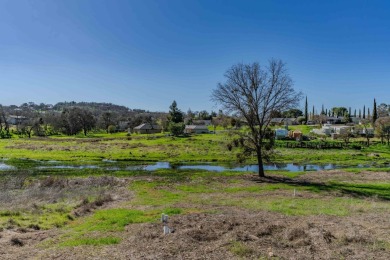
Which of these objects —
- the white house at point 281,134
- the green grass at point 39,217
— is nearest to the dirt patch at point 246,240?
the green grass at point 39,217

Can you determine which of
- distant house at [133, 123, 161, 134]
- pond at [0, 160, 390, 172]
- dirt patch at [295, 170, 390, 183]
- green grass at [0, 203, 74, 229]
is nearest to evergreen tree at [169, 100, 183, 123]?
distant house at [133, 123, 161, 134]

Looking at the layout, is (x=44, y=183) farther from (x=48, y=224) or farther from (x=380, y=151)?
(x=380, y=151)

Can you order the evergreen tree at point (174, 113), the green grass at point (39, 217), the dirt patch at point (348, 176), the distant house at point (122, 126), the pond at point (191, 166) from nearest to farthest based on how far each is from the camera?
the green grass at point (39, 217)
the dirt patch at point (348, 176)
the pond at point (191, 166)
the evergreen tree at point (174, 113)
the distant house at point (122, 126)

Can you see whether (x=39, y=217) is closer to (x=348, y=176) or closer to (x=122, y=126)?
(x=348, y=176)

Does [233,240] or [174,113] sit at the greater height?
[174,113]

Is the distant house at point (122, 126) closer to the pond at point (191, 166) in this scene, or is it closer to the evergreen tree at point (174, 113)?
the evergreen tree at point (174, 113)

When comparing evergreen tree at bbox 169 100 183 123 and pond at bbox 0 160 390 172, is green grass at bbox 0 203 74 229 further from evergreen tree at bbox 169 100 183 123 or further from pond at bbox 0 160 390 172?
evergreen tree at bbox 169 100 183 123

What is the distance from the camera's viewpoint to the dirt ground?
10320mm

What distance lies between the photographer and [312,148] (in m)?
72.8

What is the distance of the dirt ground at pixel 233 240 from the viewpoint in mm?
10320

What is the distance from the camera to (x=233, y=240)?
11.5 meters

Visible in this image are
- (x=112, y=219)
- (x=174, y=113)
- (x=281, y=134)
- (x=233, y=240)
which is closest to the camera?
(x=233, y=240)

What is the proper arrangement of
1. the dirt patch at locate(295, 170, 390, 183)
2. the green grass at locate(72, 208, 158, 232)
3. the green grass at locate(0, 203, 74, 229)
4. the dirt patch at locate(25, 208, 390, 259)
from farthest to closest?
1. the dirt patch at locate(295, 170, 390, 183)
2. the green grass at locate(0, 203, 74, 229)
3. the green grass at locate(72, 208, 158, 232)
4. the dirt patch at locate(25, 208, 390, 259)

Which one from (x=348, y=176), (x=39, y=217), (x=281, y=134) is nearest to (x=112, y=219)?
(x=39, y=217)
